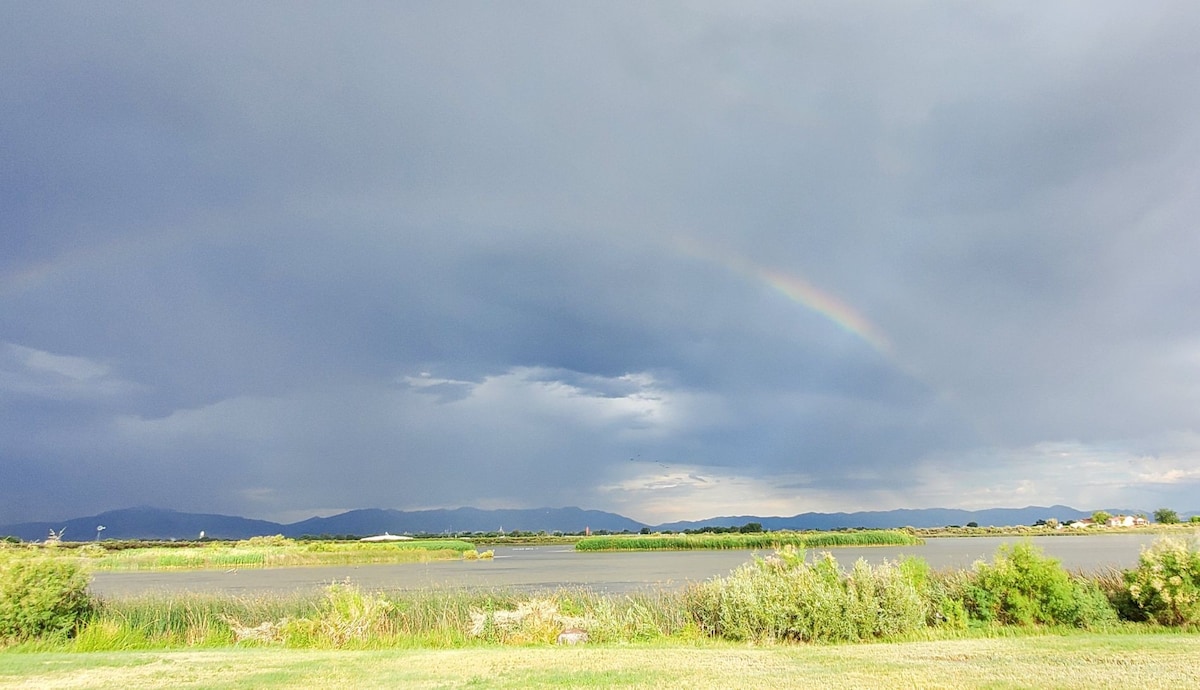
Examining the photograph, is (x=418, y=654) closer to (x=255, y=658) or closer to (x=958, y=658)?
(x=255, y=658)

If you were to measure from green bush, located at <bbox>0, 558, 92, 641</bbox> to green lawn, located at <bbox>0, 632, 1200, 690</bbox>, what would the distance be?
2664mm

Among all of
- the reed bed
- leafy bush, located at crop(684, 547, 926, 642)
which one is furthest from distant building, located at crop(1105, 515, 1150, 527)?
leafy bush, located at crop(684, 547, 926, 642)

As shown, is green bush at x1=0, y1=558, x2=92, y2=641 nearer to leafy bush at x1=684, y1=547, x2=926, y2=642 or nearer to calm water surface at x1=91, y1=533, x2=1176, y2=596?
calm water surface at x1=91, y1=533, x2=1176, y2=596

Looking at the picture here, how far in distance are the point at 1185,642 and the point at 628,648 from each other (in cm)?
1221

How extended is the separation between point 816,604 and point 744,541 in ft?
270

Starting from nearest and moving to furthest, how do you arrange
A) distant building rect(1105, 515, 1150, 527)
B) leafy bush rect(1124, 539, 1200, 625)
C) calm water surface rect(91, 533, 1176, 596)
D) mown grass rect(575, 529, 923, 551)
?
leafy bush rect(1124, 539, 1200, 625)
calm water surface rect(91, 533, 1176, 596)
mown grass rect(575, 529, 923, 551)
distant building rect(1105, 515, 1150, 527)

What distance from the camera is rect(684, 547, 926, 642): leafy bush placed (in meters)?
18.9

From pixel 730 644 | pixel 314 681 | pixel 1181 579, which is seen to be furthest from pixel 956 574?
pixel 314 681

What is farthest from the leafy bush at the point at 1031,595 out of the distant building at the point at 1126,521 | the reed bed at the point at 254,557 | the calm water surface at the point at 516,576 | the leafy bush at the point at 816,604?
the distant building at the point at 1126,521

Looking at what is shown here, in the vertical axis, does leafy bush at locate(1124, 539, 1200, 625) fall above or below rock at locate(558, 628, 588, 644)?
above

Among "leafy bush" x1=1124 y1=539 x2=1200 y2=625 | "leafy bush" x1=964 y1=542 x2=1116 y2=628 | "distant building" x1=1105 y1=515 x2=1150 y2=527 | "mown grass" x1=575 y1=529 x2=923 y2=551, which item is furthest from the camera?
"distant building" x1=1105 y1=515 x2=1150 y2=527

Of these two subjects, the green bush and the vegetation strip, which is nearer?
the vegetation strip

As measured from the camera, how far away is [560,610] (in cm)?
2198

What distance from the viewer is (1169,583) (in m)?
19.5
